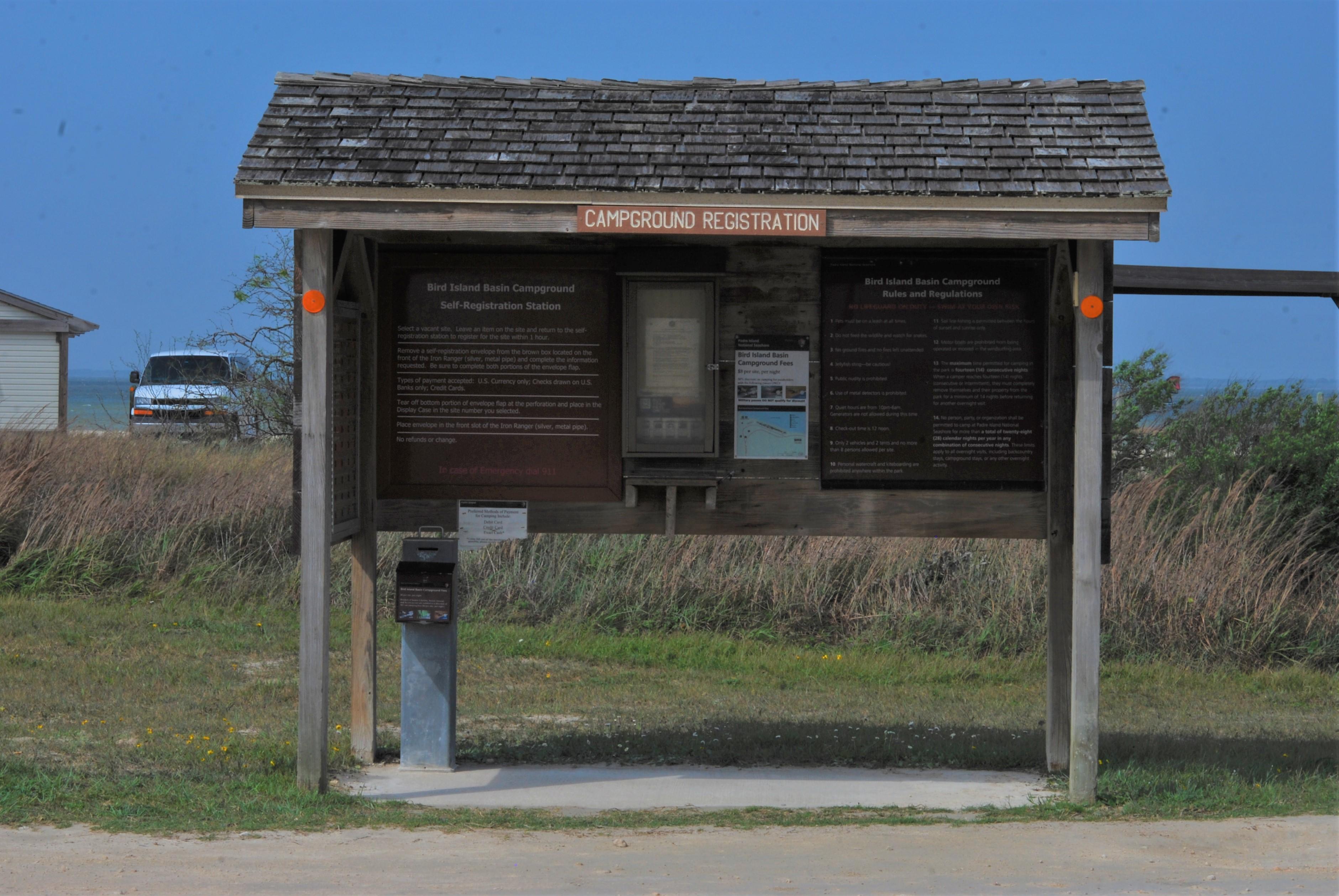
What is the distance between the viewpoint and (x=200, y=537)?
44.8 feet

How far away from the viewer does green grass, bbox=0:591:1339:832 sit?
6.68m

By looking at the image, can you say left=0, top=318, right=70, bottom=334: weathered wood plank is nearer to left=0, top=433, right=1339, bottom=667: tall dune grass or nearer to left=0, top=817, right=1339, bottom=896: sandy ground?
left=0, top=433, right=1339, bottom=667: tall dune grass

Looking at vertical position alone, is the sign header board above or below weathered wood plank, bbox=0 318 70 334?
below

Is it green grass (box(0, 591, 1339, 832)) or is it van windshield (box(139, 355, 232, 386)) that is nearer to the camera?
green grass (box(0, 591, 1339, 832))

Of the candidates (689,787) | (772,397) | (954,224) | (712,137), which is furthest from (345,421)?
(954,224)

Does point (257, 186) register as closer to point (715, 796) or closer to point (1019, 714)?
point (715, 796)

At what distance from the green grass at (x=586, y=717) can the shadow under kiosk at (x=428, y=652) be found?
0.45 metres

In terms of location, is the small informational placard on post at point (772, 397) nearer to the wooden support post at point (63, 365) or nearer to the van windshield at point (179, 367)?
the van windshield at point (179, 367)

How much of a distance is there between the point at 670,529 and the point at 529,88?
8.41 feet

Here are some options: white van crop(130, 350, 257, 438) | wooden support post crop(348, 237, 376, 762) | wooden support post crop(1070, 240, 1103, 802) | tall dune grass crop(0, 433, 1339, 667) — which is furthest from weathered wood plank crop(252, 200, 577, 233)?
white van crop(130, 350, 257, 438)

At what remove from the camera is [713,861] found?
18.8ft

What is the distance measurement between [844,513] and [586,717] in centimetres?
273

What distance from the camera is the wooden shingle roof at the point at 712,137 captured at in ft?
21.4

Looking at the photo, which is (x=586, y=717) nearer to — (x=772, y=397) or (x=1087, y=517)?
(x=772, y=397)
